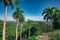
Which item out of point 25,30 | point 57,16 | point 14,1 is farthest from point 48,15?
point 14,1

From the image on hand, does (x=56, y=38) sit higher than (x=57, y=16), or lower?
lower

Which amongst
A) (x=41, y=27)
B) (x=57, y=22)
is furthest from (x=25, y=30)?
(x=57, y=22)

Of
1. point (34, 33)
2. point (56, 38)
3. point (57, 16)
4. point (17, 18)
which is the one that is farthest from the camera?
point (34, 33)

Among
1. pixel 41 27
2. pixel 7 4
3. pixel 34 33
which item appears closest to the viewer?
pixel 7 4

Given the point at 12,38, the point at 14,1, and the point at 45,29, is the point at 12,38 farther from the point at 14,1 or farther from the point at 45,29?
the point at 14,1

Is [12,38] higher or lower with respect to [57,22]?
lower

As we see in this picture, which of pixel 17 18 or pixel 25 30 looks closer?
pixel 17 18

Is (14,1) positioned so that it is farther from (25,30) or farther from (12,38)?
(25,30)

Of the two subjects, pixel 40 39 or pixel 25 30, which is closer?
pixel 40 39

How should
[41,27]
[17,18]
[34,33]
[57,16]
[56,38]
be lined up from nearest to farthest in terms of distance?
[56,38], [17,18], [57,16], [34,33], [41,27]

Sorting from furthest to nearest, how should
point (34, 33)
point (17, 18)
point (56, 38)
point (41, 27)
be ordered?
point (41, 27) → point (34, 33) → point (17, 18) → point (56, 38)
